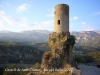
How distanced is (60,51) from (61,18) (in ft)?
17.4

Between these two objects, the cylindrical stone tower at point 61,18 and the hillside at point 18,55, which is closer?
the cylindrical stone tower at point 61,18

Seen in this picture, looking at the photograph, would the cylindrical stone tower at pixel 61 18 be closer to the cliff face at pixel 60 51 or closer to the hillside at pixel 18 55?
the cliff face at pixel 60 51

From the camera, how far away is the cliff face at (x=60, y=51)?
22.8m

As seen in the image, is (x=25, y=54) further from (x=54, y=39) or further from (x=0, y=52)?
(x=54, y=39)

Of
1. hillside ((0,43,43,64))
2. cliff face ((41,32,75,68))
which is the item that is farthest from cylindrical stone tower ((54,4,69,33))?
hillside ((0,43,43,64))

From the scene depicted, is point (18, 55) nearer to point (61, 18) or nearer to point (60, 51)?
point (60, 51)

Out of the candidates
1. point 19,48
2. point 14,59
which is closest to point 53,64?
point 14,59

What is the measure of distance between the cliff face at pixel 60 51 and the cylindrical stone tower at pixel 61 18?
858mm

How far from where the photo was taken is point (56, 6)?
80.0 feet

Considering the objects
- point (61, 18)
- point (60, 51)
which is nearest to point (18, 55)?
point (60, 51)

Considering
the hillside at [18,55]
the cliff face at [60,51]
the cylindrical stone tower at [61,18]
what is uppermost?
the cylindrical stone tower at [61,18]

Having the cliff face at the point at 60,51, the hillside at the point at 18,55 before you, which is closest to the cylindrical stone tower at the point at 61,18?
the cliff face at the point at 60,51

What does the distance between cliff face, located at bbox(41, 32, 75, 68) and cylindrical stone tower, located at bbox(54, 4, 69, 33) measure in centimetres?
86

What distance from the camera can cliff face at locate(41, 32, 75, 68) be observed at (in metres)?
22.8
